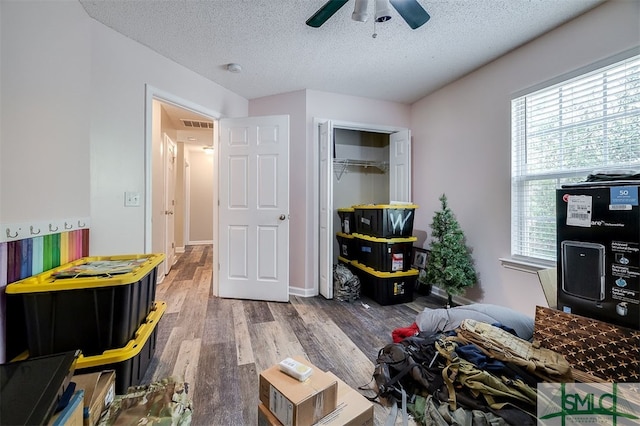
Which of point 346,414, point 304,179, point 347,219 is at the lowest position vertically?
point 346,414

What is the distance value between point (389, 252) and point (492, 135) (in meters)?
1.58

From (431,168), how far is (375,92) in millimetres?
1215

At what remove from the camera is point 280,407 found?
43.0 inches

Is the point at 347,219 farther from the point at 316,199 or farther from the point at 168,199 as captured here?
the point at 168,199

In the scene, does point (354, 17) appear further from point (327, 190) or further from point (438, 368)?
point (438, 368)

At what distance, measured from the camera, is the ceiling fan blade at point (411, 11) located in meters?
1.53

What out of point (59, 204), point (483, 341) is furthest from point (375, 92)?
point (59, 204)

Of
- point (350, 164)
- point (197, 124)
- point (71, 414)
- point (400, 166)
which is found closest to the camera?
point (71, 414)

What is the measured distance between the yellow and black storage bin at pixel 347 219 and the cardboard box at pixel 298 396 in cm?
234

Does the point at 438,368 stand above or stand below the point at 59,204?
below

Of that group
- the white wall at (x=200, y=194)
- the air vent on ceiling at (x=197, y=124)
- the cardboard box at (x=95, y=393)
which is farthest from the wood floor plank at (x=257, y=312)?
the white wall at (x=200, y=194)

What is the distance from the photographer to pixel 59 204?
158 cm

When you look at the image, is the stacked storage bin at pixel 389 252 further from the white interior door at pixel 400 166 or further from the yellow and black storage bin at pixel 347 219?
the white interior door at pixel 400 166

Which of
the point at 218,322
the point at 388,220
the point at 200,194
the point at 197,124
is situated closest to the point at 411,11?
the point at 388,220
